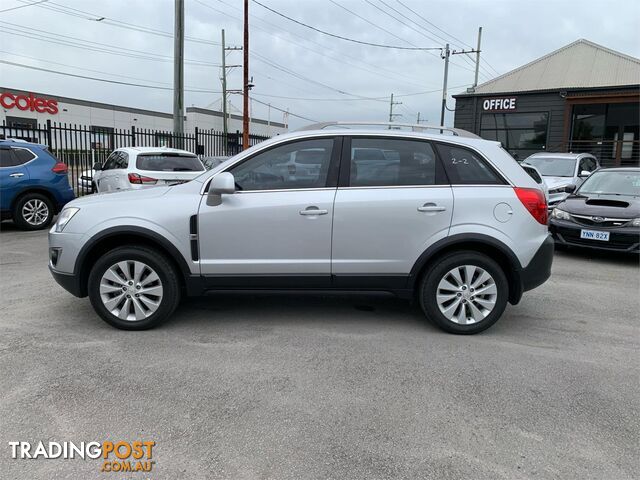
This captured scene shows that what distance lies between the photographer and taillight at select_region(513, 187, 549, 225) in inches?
166

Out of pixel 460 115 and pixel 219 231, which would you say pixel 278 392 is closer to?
pixel 219 231

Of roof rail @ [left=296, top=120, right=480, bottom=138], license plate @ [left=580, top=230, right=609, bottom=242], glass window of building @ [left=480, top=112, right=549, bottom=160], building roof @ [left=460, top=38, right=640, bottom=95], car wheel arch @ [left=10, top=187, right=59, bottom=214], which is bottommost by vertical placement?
license plate @ [left=580, top=230, right=609, bottom=242]

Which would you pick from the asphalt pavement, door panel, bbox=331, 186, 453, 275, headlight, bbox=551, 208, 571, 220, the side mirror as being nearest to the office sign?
headlight, bbox=551, 208, 571, 220

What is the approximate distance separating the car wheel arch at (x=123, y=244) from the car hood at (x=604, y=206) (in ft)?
21.2

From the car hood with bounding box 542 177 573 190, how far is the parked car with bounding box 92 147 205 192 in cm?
776

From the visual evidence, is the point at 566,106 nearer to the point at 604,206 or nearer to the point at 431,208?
the point at 604,206

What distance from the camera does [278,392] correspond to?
3246mm

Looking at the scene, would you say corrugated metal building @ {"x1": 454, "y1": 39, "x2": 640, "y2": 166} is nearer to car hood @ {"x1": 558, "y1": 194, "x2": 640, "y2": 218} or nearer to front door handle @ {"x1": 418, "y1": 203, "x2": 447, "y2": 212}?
car hood @ {"x1": 558, "y1": 194, "x2": 640, "y2": 218}

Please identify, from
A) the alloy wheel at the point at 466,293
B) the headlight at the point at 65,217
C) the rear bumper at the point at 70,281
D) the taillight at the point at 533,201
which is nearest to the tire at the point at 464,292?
the alloy wheel at the point at 466,293

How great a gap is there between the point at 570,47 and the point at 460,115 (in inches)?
252

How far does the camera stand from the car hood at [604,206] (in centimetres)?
745

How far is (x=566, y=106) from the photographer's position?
1989cm

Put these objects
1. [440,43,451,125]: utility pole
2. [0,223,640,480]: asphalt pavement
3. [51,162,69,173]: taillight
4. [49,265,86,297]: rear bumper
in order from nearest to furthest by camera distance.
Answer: [0,223,640,480]: asphalt pavement
[49,265,86,297]: rear bumper
[51,162,69,173]: taillight
[440,43,451,125]: utility pole

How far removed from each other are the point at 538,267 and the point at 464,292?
27.0 inches
